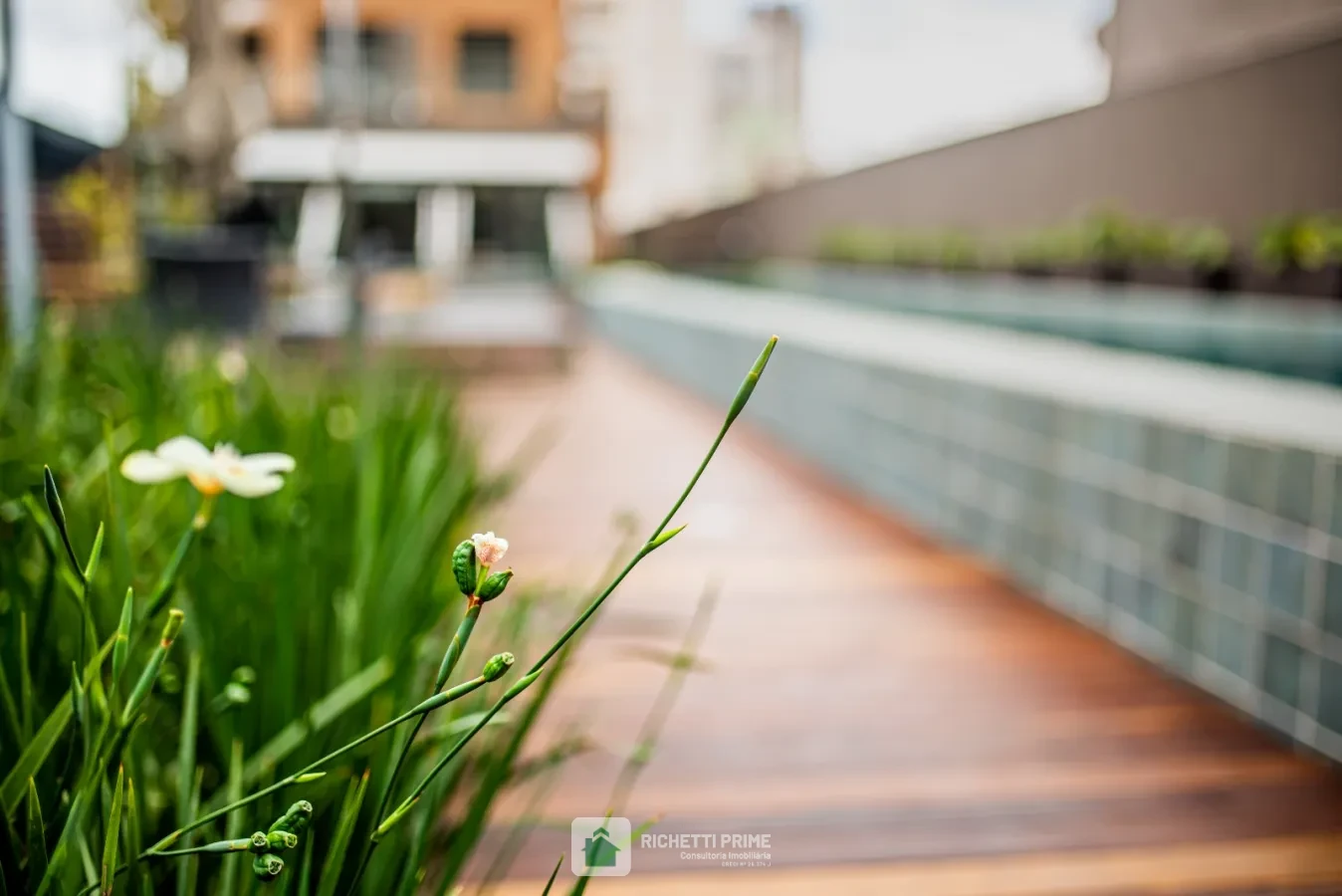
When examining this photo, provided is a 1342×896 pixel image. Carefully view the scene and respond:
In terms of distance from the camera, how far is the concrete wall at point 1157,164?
16.1 ft

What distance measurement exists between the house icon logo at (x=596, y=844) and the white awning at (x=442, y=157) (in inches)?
671

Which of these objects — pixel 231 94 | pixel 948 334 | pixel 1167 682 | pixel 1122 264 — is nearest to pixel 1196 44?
pixel 1122 264

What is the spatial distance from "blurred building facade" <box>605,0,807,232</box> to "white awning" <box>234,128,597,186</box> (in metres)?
1.27

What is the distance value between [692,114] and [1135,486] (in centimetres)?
3510

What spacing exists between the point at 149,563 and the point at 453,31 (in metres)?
19.5

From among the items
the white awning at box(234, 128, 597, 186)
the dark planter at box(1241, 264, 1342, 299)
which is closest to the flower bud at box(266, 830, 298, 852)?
the dark planter at box(1241, 264, 1342, 299)

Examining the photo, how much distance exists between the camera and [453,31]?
19.4 meters

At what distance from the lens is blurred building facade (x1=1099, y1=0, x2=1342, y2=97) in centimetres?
500

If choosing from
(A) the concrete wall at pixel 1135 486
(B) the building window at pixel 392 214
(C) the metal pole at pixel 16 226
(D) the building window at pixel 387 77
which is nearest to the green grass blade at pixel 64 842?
(A) the concrete wall at pixel 1135 486

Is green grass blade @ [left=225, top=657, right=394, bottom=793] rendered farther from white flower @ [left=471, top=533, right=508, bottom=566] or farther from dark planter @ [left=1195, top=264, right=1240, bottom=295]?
dark planter @ [left=1195, top=264, right=1240, bottom=295]

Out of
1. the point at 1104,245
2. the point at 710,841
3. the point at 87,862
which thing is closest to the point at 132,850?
the point at 87,862

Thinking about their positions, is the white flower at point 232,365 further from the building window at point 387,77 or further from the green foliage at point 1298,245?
the building window at point 387,77

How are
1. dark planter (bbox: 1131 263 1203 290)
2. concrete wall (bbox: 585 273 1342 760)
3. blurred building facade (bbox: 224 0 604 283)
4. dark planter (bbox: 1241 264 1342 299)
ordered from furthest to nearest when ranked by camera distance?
1. blurred building facade (bbox: 224 0 604 283)
2. dark planter (bbox: 1131 263 1203 290)
3. dark planter (bbox: 1241 264 1342 299)
4. concrete wall (bbox: 585 273 1342 760)

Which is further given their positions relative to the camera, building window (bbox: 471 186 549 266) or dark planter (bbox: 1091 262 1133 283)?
building window (bbox: 471 186 549 266)
